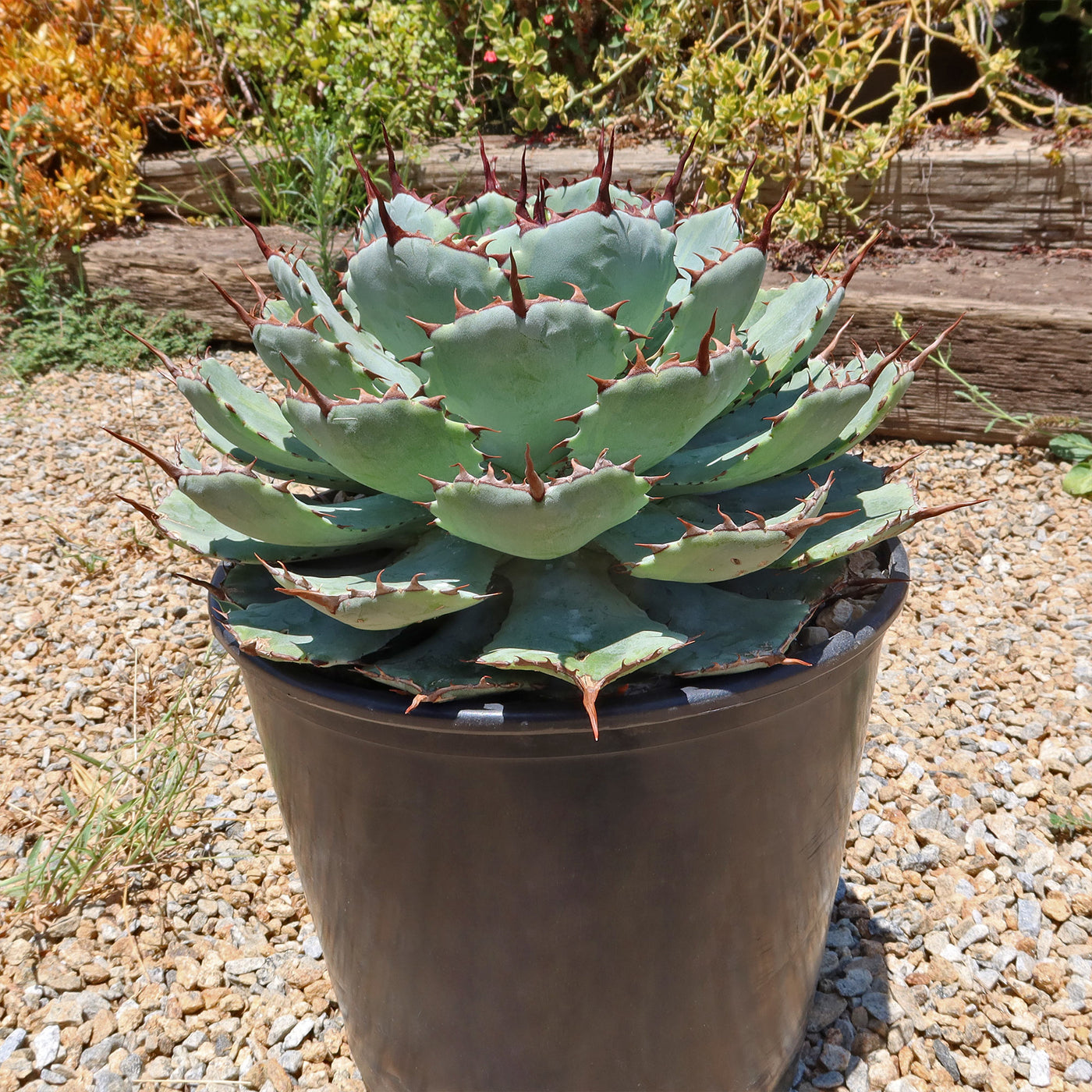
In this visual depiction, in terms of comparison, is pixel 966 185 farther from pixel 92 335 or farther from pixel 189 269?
pixel 92 335

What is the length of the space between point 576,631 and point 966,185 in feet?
10.6

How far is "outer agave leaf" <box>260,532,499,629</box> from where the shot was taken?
0.78 meters

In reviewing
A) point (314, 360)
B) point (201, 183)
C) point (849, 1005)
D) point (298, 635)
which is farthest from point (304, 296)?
point (201, 183)

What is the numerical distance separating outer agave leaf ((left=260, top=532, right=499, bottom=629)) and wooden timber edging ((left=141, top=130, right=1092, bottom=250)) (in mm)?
2634

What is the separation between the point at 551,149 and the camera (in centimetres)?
392

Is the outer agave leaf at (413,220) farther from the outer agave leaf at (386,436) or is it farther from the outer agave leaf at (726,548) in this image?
the outer agave leaf at (726,548)

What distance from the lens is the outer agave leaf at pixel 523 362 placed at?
2.65 ft

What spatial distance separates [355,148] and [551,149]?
866mm

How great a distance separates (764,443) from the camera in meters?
0.89

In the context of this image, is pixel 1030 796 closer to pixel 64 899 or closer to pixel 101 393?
pixel 64 899

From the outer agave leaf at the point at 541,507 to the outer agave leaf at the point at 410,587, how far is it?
58 mm

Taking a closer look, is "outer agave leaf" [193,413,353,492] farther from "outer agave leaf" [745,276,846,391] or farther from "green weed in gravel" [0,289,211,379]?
"green weed in gravel" [0,289,211,379]

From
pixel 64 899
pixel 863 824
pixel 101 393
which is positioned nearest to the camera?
pixel 64 899

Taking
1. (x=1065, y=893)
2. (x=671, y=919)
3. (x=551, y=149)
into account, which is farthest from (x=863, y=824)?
(x=551, y=149)
